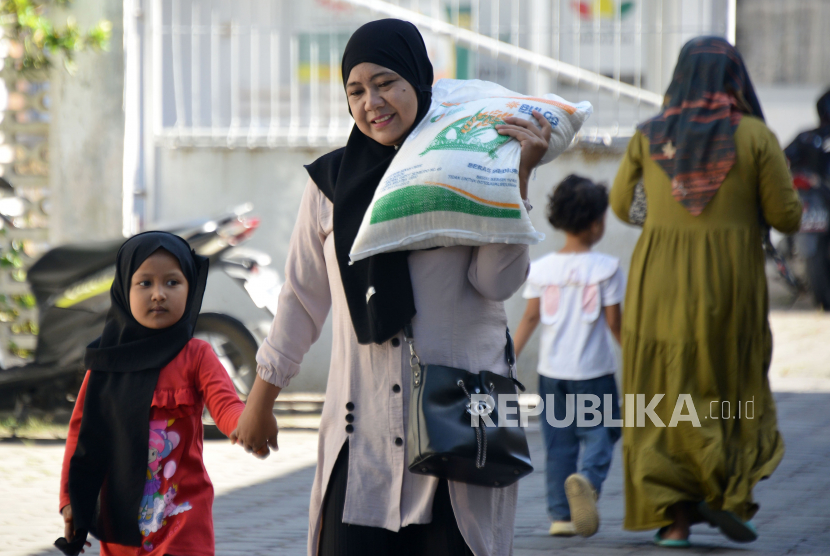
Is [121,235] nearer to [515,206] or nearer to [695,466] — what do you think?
[695,466]

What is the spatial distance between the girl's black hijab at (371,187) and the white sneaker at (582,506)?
80.6 inches

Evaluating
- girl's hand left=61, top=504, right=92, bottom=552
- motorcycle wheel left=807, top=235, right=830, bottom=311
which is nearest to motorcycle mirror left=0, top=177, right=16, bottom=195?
girl's hand left=61, top=504, right=92, bottom=552

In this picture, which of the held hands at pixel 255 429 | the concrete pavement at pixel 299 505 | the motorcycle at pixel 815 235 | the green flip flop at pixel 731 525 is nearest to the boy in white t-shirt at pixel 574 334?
the concrete pavement at pixel 299 505

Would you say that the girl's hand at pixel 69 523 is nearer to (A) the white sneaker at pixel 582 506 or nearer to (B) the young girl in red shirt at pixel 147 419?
(B) the young girl in red shirt at pixel 147 419

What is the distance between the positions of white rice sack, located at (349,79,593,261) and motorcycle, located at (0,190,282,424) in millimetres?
4064

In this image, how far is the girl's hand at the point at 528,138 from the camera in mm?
2373

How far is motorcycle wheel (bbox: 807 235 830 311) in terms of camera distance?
11906mm

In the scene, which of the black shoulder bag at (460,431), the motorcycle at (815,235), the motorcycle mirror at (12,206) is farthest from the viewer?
the motorcycle at (815,235)

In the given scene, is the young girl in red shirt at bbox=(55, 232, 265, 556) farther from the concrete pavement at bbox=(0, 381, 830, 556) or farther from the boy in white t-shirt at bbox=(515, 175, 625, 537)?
the boy in white t-shirt at bbox=(515, 175, 625, 537)

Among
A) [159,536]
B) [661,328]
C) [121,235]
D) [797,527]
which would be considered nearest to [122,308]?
[159,536]

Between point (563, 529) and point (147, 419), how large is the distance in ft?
7.27

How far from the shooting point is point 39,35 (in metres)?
7.18

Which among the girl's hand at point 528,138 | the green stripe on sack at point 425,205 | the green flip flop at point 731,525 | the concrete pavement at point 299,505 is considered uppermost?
the girl's hand at point 528,138

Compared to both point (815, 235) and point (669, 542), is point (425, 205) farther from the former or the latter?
point (815, 235)
